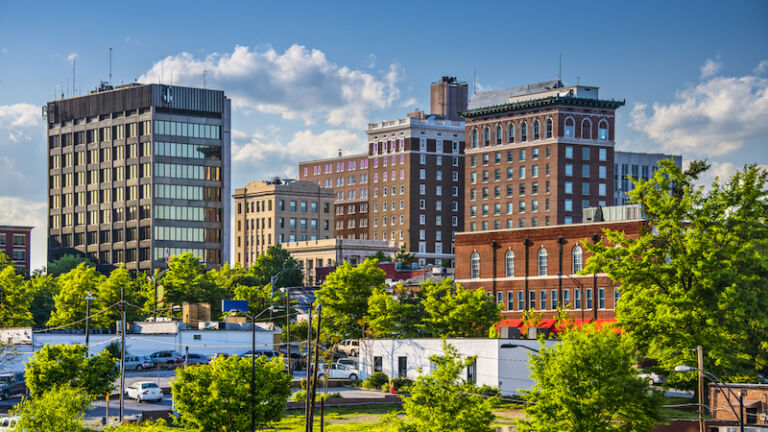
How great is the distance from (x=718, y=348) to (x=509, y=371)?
15.9 m

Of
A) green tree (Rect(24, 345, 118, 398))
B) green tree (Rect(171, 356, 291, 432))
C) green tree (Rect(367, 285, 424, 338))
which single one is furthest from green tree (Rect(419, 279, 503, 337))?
green tree (Rect(171, 356, 291, 432))

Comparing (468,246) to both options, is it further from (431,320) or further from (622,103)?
(622,103)

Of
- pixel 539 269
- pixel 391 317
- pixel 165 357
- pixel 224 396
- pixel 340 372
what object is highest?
pixel 539 269

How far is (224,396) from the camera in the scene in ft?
214

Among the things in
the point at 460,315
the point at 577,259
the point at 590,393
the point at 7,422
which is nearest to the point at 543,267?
the point at 577,259

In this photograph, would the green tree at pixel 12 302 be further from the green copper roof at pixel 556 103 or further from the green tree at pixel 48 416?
the green copper roof at pixel 556 103

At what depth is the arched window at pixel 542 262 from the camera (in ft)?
375

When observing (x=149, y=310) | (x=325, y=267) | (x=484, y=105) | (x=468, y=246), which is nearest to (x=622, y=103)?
(x=484, y=105)

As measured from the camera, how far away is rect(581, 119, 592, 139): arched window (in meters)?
184

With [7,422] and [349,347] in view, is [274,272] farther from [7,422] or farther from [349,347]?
[7,422]

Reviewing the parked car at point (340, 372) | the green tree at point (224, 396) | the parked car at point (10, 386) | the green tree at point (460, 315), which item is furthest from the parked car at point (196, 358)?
the green tree at point (224, 396)

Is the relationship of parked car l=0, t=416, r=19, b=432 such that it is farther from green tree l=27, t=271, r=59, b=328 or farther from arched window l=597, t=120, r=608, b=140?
arched window l=597, t=120, r=608, b=140

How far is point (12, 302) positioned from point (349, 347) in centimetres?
3707

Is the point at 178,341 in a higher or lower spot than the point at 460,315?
lower
